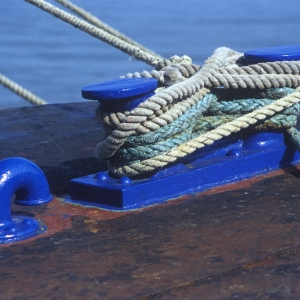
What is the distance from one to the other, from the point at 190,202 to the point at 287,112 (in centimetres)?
49

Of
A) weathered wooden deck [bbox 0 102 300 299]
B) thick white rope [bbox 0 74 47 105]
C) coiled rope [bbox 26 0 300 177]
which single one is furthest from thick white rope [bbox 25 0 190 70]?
weathered wooden deck [bbox 0 102 300 299]

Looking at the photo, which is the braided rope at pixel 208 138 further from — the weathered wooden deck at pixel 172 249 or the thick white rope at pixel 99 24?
the thick white rope at pixel 99 24

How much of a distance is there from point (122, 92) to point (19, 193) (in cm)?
40

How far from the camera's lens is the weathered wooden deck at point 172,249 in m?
1.51

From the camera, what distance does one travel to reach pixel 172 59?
249 centimetres

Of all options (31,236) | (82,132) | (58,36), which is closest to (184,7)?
(58,36)

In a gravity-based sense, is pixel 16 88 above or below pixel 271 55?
below

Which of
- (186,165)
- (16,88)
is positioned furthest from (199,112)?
(16,88)

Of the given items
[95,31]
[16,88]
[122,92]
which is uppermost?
[95,31]

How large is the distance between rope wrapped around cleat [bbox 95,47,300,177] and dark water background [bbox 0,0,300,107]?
619cm

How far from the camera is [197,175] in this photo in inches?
86.4

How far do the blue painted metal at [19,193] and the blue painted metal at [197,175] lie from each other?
0.13 metres

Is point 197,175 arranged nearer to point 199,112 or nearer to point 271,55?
point 199,112

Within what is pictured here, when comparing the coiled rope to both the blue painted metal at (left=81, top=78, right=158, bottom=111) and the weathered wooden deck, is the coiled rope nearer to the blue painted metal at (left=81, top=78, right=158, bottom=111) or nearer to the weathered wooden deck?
the blue painted metal at (left=81, top=78, right=158, bottom=111)
